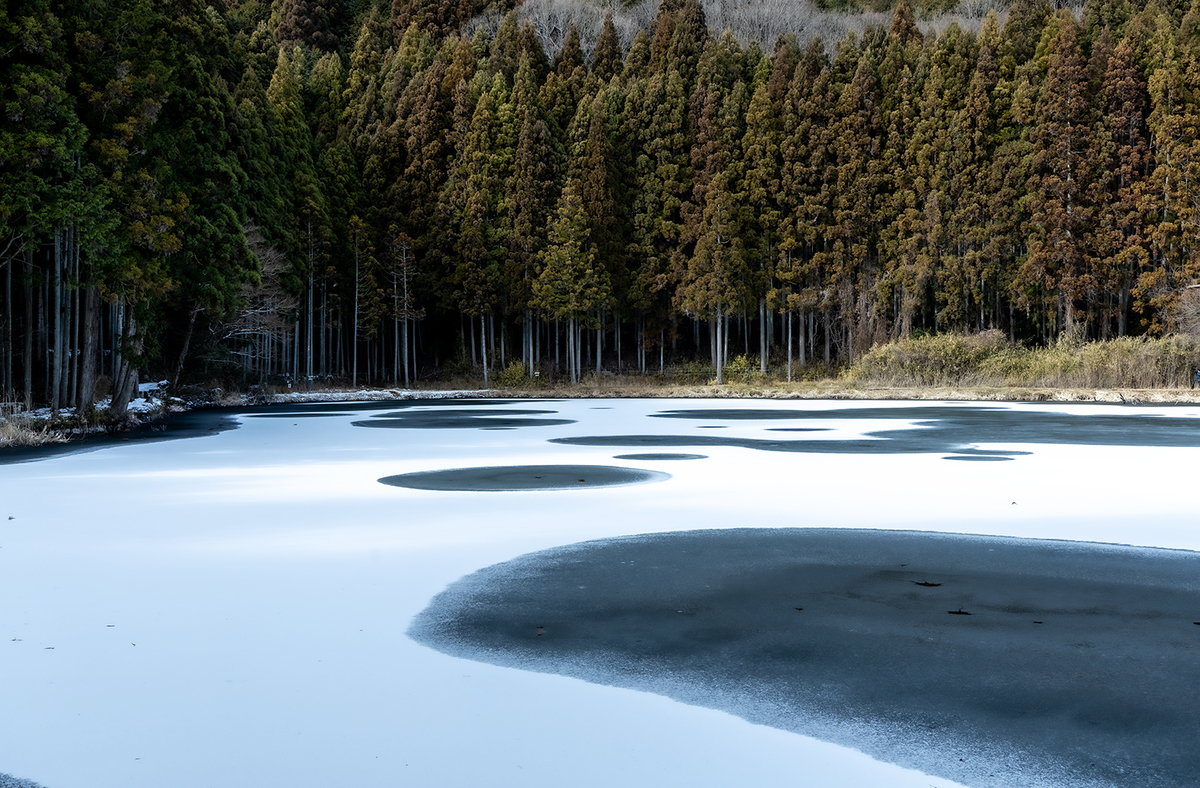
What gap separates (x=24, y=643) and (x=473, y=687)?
2171 millimetres

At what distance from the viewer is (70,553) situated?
6621 mm

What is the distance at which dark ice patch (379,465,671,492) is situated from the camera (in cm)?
998

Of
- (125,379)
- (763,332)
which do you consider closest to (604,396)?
(763,332)

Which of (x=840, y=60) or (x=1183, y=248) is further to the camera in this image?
(x=840, y=60)

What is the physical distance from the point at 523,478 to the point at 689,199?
37312 millimetres

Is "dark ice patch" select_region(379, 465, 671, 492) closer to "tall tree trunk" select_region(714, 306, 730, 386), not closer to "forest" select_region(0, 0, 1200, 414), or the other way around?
"forest" select_region(0, 0, 1200, 414)

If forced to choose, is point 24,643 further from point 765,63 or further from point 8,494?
point 765,63

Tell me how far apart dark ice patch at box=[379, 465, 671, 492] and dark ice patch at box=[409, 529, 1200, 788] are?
305 cm

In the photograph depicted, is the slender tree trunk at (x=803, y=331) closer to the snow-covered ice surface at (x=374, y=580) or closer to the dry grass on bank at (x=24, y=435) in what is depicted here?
the snow-covered ice surface at (x=374, y=580)

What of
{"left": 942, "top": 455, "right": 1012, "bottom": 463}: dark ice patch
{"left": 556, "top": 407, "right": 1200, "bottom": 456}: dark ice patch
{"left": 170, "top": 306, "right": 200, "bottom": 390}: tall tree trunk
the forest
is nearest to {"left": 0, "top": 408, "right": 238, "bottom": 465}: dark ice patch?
{"left": 170, "top": 306, "right": 200, "bottom": 390}: tall tree trunk

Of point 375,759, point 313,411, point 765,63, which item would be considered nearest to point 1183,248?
point 765,63

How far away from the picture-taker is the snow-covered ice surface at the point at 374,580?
129 inches

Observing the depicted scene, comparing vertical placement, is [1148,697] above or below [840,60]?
below

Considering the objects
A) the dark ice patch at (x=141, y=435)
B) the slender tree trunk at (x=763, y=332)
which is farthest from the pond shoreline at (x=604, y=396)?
the slender tree trunk at (x=763, y=332)
